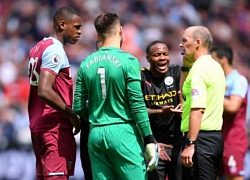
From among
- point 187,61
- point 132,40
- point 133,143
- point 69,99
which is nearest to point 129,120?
point 133,143

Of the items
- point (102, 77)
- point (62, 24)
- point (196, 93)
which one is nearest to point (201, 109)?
point (196, 93)

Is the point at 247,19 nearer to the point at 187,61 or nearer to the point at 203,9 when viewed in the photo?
the point at 203,9

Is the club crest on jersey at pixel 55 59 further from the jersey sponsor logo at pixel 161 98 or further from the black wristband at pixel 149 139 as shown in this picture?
the jersey sponsor logo at pixel 161 98

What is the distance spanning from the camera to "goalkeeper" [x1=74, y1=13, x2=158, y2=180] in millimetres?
6445

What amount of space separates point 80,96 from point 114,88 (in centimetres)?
44

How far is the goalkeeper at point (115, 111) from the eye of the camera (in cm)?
645

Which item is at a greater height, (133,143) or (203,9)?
(203,9)

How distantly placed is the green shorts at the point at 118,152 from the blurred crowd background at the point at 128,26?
7.32 meters

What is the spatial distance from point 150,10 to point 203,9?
1351 mm

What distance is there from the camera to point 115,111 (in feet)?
21.4

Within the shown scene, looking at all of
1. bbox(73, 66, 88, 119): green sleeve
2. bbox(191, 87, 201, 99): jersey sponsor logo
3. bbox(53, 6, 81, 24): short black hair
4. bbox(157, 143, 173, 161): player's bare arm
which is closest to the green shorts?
bbox(73, 66, 88, 119): green sleeve

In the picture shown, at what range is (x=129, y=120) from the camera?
6.57m

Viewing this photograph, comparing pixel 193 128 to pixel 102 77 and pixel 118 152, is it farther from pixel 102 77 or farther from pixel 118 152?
pixel 102 77

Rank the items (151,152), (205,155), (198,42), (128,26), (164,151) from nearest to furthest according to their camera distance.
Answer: (151,152), (205,155), (198,42), (164,151), (128,26)
